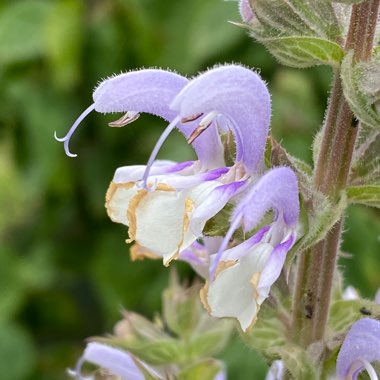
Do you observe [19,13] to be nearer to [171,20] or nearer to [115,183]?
[171,20]

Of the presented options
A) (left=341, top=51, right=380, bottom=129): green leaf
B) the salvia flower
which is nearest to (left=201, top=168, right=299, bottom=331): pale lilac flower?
(left=341, top=51, right=380, bottom=129): green leaf

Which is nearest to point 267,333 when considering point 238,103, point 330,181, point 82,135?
point 330,181

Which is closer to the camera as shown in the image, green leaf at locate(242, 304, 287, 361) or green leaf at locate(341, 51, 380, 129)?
green leaf at locate(341, 51, 380, 129)

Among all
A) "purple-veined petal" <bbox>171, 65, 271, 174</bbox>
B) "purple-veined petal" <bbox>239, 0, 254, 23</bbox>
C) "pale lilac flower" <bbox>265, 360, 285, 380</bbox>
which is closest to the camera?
"purple-veined petal" <bbox>171, 65, 271, 174</bbox>

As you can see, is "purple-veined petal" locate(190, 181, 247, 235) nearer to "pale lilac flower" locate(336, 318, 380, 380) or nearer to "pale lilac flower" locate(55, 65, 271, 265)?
"pale lilac flower" locate(55, 65, 271, 265)

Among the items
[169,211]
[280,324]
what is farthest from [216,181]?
[280,324]
